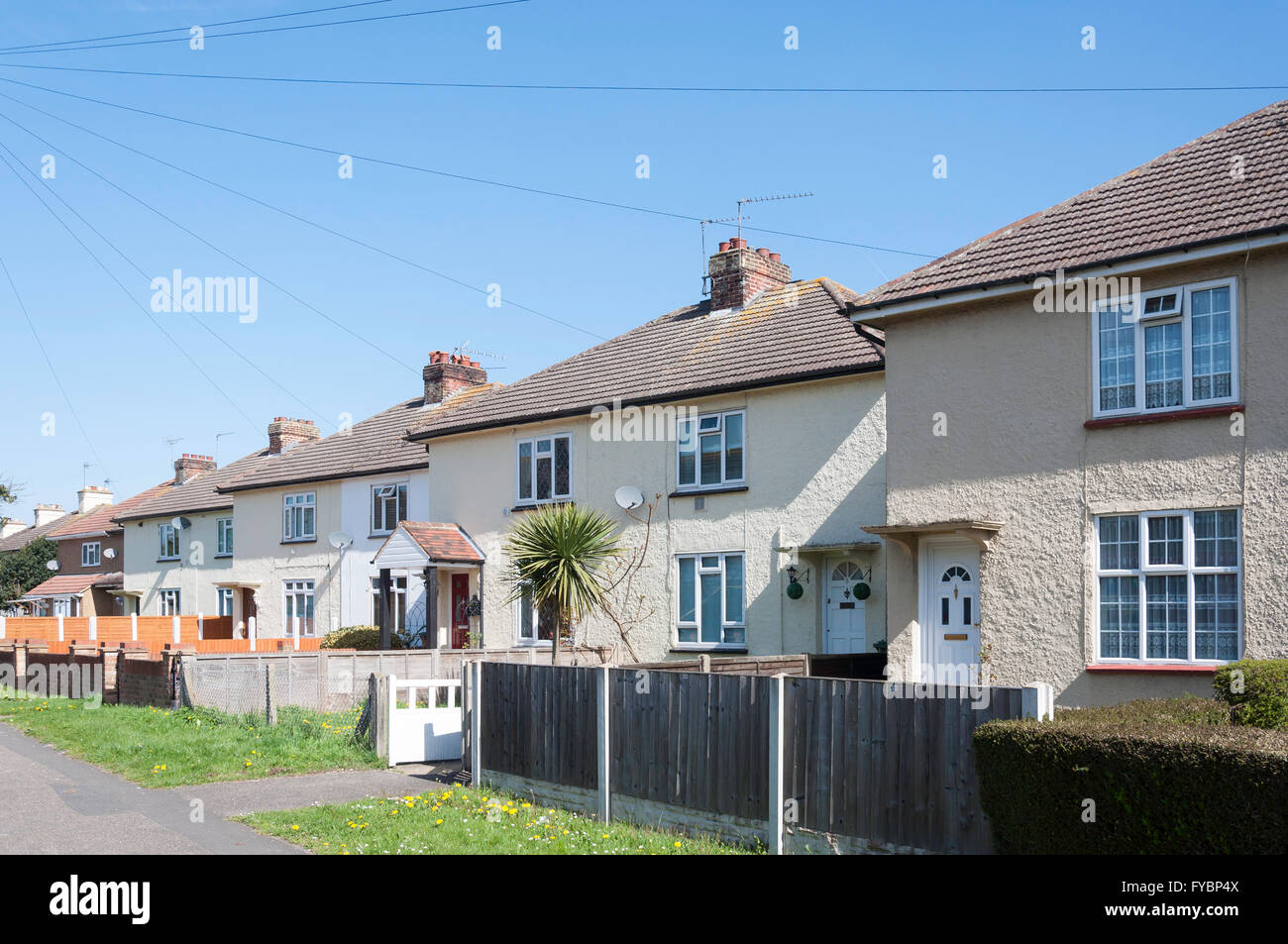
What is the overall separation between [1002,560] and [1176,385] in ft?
9.38

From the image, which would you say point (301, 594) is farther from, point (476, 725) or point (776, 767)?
point (776, 767)

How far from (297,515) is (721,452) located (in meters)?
16.9

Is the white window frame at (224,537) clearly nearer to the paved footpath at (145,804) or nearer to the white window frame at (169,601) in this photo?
the white window frame at (169,601)

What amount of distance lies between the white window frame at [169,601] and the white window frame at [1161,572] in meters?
33.7

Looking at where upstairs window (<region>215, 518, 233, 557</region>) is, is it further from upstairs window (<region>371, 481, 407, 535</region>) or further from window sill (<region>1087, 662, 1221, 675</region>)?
window sill (<region>1087, 662, 1221, 675</region>)

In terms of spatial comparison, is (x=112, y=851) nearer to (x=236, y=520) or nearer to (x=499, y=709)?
(x=499, y=709)

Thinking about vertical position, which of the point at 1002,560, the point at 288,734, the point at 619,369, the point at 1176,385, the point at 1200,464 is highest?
the point at 619,369

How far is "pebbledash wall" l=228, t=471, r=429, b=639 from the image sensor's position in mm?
30766

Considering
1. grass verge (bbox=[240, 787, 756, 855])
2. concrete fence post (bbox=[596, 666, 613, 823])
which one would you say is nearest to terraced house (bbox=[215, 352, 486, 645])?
grass verge (bbox=[240, 787, 756, 855])

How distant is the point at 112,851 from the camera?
9.41 metres

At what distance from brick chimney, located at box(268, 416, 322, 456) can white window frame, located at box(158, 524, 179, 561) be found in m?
5.08

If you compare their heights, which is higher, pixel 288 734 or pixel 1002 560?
pixel 1002 560
